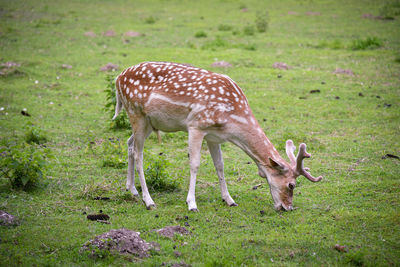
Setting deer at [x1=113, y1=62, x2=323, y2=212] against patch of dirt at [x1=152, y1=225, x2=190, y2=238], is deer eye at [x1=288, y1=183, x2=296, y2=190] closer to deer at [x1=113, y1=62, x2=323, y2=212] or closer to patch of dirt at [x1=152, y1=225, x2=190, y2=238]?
deer at [x1=113, y1=62, x2=323, y2=212]

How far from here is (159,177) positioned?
7.30 meters

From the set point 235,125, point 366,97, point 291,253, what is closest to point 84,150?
point 235,125

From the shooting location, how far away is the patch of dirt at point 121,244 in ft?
16.1

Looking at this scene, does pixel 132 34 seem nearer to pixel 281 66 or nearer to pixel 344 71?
pixel 281 66

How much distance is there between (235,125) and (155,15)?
19.9m

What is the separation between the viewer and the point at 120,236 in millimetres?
5047

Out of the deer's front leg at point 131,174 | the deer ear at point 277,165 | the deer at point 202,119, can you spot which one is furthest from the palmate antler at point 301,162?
the deer's front leg at point 131,174

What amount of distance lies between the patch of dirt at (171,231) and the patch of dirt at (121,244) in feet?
1.25

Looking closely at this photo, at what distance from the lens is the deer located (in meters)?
6.36

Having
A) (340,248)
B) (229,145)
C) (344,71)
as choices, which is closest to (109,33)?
(344,71)

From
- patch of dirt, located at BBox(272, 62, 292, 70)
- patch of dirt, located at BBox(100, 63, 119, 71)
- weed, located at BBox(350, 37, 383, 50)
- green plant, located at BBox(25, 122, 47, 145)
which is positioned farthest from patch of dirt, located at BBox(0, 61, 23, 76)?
weed, located at BBox(350, 37, 383, 50)

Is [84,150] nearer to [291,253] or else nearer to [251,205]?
[251,205]

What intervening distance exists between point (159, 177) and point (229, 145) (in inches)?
116

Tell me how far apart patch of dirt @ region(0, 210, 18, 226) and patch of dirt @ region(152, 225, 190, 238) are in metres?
1.85
